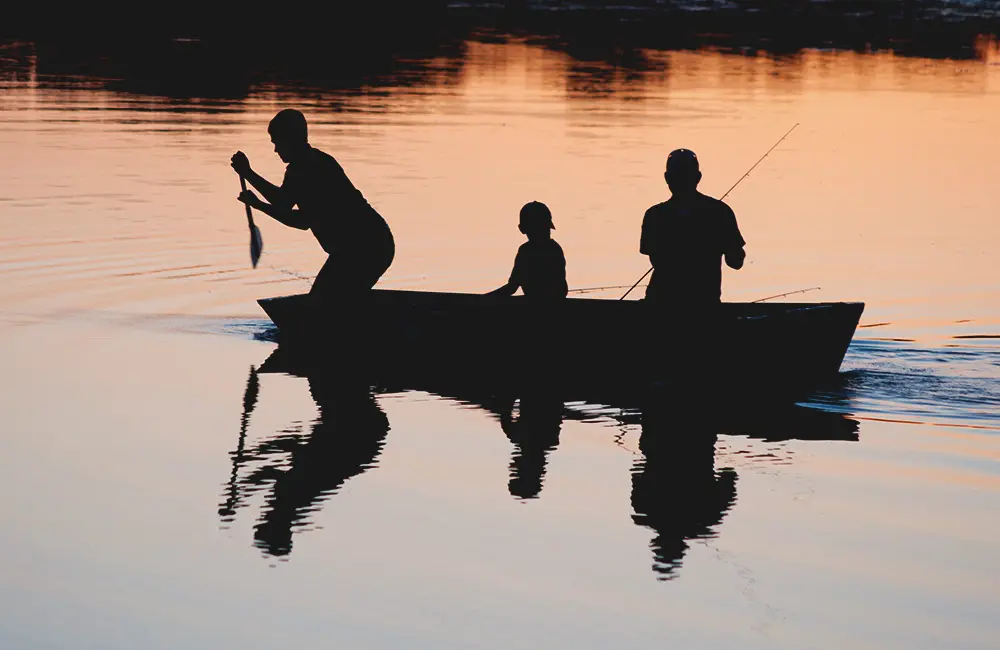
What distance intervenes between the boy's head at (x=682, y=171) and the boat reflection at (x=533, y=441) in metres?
1.40

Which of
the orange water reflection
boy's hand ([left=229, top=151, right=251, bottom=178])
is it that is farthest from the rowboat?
the orange water reflection

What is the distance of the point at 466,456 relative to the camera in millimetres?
9461

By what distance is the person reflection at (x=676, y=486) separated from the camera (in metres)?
7.96

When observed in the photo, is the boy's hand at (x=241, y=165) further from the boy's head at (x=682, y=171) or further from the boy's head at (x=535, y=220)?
the boy's head at (x=682, y=171)

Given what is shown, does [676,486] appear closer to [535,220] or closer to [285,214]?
[535,220]

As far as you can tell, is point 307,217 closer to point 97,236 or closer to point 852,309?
point 852,309

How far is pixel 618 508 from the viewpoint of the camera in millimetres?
8445

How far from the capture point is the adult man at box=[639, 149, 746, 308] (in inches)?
419

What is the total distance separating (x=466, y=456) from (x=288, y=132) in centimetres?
300

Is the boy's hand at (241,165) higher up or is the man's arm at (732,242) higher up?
the boy's hand at (241,165)

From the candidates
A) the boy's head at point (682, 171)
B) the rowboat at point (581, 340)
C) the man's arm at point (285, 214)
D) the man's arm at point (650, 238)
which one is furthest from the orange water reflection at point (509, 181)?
the boy's head at point (682, 171)

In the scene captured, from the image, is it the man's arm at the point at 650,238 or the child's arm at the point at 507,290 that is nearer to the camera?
the man's arm at the point at 650,238

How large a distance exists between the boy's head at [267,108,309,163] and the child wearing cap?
1.56 m

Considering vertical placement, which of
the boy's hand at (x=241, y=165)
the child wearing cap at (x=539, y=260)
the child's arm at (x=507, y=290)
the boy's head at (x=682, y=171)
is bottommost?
the child's arm at (x=507, y=290)
